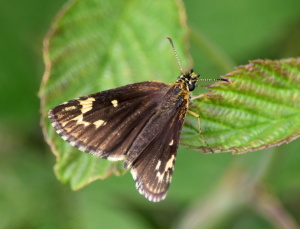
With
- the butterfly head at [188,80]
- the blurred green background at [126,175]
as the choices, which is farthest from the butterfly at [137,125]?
the blurred green background at [126,175]

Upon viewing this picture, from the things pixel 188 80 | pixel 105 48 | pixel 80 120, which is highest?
pixel 105 48

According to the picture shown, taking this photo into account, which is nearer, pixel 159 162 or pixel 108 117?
pixel 159 162

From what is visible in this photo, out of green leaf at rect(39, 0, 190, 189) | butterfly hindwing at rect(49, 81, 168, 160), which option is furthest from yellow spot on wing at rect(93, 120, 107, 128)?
green leaf at rect(39, 0, 190, 189)

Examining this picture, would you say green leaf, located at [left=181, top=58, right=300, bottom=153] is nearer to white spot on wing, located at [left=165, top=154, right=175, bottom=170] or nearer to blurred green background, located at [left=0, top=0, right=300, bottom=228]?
white spot on wing, located at [left=165, top=154, right=175, bottom=170]

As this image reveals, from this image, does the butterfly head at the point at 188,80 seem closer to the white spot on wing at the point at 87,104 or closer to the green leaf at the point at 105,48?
the green leaf at the point at 105,48

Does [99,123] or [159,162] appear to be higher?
[99,123]

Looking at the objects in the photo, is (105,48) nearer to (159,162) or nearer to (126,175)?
(159,162)

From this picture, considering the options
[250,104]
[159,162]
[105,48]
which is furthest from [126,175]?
[250,104]
